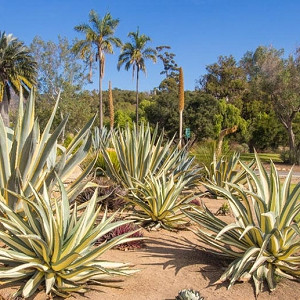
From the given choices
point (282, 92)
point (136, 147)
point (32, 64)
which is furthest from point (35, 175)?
point (32, 64)

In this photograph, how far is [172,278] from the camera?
13.5 ft

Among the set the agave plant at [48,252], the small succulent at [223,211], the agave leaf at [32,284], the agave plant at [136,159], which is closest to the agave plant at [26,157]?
Answer: the agave plant at [48,252]

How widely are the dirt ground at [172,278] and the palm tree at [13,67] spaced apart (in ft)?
113

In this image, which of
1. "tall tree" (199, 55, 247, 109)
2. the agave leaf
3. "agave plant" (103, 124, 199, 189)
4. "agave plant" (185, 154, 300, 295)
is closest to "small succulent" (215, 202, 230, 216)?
"agave plant" (103, 124, 199, 189)

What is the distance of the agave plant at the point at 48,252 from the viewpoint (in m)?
3.34

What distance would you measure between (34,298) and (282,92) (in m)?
25.9

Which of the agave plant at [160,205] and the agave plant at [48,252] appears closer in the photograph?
the agave plant at [48,252]

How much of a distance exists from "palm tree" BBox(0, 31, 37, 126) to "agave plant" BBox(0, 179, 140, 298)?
3510cm

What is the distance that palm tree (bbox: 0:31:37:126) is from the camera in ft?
122

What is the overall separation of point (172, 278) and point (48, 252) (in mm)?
1476

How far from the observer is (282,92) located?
26.5 meters

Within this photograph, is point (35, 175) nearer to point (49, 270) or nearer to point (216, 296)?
point (49, 270)

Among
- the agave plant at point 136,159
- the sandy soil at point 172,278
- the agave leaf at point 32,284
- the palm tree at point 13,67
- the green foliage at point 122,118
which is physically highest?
the palm tree at point 13,67

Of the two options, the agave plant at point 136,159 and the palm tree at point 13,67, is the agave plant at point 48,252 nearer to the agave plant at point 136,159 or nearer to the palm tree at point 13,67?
A: the agave plant at point 136,159
